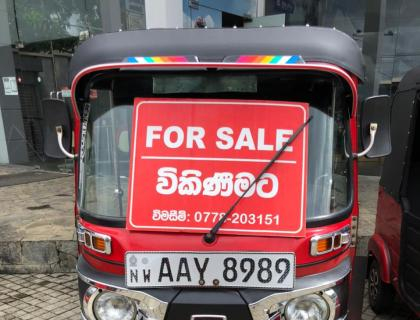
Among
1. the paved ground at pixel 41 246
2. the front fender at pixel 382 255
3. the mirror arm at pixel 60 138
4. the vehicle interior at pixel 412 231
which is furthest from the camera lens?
the paved ground at pixel 41 246

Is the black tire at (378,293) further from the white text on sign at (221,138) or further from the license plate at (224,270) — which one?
the white text on sign at (221,138)

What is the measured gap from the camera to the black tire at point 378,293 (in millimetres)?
3545

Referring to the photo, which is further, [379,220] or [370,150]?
[379,220]

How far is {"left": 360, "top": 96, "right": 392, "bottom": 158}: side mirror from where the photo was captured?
2318 millimetres

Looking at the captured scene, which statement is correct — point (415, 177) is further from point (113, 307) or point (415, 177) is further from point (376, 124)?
point (113, 307)

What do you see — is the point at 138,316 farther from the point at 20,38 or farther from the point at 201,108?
the point at 20,38

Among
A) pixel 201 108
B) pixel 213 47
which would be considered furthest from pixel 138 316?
pixel 213 47

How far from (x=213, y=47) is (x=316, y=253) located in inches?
49.8

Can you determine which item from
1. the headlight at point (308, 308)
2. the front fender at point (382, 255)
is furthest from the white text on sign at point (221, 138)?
the front fender at point (382, 255)

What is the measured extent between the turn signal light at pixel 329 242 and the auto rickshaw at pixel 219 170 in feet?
0.04

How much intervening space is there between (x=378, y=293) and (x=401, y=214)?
2.86 feet

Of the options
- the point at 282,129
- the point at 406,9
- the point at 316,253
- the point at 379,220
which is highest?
the point at 406,9

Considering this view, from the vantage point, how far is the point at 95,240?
2.25 meters

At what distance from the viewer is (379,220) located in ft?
12.5
